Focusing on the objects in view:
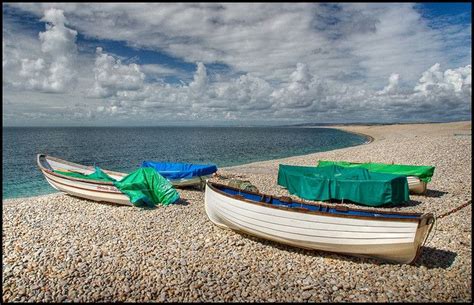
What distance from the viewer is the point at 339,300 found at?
8.27 metres

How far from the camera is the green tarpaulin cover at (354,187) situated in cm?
1706

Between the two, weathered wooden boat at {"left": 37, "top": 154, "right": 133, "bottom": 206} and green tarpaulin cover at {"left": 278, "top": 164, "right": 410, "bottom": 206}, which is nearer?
weathered wooden boat at {"left": 37, "top": 154, "right": 133, "bottom": 206}

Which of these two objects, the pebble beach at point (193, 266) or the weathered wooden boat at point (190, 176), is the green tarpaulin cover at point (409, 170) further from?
the weathered wooden boat at point (190, 176)

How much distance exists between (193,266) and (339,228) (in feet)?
16.1

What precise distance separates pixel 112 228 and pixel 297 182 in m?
11.2

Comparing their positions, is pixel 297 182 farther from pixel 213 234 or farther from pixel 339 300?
pixel 339 300

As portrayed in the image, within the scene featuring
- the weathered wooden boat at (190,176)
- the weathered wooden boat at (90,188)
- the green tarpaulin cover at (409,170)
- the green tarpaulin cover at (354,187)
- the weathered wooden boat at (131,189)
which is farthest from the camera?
the weathered wooden boat at (190,176)

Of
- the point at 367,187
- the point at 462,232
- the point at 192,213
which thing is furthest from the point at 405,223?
the point at 192,213

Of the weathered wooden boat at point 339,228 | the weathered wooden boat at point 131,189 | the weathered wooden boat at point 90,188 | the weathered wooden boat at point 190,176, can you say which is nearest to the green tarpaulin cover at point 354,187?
the weathered wooden boat at point 190,176

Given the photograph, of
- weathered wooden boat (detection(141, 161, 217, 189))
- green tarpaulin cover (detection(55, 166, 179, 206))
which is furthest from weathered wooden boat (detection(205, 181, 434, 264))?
weathered wooden boat (detection(141, 161, 217, 189))

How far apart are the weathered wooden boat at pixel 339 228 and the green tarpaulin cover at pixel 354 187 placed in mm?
6092

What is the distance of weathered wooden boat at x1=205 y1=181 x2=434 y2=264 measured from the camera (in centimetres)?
963

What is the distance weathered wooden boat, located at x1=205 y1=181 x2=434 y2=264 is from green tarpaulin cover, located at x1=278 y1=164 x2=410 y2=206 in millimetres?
6092

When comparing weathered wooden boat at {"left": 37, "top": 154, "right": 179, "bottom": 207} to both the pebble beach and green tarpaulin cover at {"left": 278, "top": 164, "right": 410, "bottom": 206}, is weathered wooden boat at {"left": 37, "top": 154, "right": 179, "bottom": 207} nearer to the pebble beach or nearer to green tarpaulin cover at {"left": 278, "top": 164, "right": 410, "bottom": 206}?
the pebble beach
